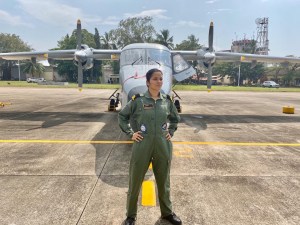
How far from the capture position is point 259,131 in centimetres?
1161

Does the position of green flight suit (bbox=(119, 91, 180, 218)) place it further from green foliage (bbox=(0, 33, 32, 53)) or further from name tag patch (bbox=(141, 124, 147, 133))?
green foliage (bbox=(0, 33, 32, 53))

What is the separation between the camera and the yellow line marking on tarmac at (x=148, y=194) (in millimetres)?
4898

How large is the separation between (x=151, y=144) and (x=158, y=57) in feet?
26.3

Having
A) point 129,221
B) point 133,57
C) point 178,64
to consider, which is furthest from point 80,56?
point 129,221

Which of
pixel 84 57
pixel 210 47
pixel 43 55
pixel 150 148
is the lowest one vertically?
pixel 150 148

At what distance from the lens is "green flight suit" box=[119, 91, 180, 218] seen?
400cm

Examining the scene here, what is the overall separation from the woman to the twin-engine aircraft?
4.05 metres

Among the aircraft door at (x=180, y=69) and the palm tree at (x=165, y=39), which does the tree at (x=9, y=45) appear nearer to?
the palm tree at (x=165, y=39)

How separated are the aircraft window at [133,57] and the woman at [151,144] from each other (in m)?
7.16

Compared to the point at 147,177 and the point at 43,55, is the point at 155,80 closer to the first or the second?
the point at 147,177

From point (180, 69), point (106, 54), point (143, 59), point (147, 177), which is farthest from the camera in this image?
point (106, 54)

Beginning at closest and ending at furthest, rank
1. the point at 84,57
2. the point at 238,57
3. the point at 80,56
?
the point at 80,56, the point at 84,57, the point at 238,57

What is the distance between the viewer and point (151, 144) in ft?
13.1

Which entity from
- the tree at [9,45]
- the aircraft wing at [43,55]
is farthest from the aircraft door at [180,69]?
the tree at [9,45]
